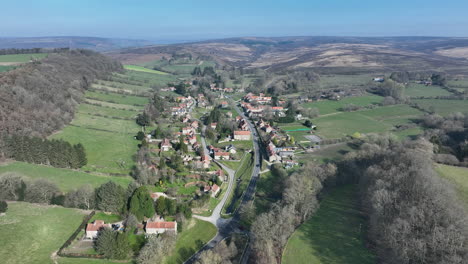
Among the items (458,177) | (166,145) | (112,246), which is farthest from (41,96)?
(458,177)

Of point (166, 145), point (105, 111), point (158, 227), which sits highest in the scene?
point (105, 111)

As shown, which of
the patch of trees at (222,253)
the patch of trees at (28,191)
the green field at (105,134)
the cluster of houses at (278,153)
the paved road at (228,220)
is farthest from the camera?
the cluster of houses at (278,153)

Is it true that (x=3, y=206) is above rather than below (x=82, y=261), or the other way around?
above

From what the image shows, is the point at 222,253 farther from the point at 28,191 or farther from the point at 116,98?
the point at 116,98

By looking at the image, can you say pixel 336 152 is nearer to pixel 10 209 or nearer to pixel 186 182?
pixel 186 182

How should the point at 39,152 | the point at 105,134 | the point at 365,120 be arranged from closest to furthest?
the point at 39,152 < the point at 105,134 < the point at 365,120

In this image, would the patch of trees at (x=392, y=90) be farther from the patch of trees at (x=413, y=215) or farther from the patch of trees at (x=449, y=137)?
the patch of trees at (x=413, y=215)

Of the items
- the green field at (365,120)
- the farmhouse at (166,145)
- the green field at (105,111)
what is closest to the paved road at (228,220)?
the farmhouse at (166,145)

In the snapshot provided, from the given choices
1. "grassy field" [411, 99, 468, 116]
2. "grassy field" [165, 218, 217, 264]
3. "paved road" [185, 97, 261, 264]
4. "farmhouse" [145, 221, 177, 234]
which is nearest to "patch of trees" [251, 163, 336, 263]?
"paved road" [185, 97, 261, 264]
